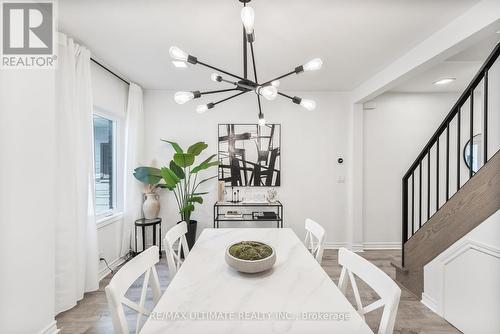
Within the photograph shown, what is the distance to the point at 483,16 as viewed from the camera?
1.67 meters

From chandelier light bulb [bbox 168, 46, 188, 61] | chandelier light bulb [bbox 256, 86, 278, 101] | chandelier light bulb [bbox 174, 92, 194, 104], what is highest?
chandelier light bulb [bbox 168, 46, 188, 61]

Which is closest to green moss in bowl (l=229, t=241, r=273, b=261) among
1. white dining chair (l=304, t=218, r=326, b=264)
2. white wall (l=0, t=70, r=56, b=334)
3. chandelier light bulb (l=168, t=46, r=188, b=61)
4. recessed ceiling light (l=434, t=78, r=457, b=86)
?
white dining chair (l=304, t=218, r=326, b=264)

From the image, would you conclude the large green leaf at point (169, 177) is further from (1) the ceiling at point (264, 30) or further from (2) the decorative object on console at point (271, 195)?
(2) the decorative object on console at point (271, 195)

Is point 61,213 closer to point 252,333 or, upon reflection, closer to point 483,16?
point 252,333

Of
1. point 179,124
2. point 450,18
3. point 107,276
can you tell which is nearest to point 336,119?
point 450,18

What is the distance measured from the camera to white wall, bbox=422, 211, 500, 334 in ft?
5.66

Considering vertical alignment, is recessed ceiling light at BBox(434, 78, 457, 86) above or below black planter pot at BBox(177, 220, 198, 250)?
above

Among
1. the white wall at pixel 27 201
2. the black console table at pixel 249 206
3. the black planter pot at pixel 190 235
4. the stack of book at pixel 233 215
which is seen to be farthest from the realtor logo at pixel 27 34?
the stack of book at pixel 233 215

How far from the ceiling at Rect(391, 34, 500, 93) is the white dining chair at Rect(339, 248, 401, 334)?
252cm

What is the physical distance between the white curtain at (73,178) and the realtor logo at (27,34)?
0.68ft

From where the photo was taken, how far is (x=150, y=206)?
11.1 ft

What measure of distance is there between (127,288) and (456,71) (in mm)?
4061

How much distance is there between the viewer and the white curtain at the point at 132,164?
3354mm

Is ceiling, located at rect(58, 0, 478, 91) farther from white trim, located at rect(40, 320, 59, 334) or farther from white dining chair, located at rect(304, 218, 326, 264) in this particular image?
white trim, located at rect(40, 320, 59, 334)
